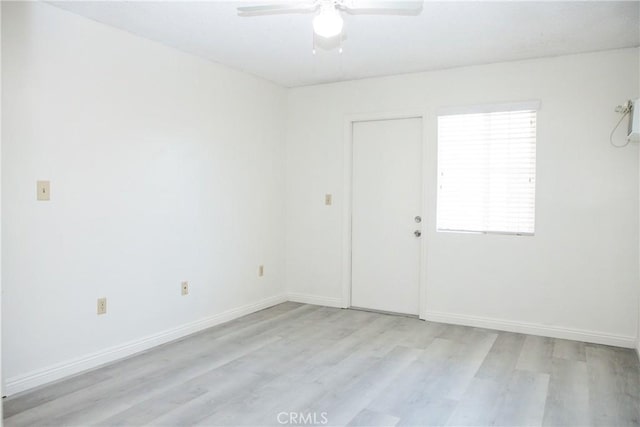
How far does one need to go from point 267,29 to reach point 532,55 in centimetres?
221

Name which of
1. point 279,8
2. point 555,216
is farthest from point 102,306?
point 555,216

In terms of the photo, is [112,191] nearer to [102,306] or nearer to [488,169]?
[102,306]

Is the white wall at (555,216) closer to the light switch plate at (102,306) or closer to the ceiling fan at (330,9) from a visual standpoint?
the ceiling fan at (330,9)

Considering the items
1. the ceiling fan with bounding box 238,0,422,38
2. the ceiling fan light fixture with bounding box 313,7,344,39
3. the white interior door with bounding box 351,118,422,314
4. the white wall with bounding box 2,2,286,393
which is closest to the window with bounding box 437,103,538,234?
the white interior door with bounding box 351,118,422,314

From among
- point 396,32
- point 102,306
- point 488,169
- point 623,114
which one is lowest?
point 102,306

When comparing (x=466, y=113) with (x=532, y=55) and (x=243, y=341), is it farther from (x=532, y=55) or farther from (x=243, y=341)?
(x=243, y=341)

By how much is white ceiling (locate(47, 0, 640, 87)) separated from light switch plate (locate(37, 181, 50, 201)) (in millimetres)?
1115

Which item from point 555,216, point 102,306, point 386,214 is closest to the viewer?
point 102,306

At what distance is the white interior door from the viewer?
4652 mm

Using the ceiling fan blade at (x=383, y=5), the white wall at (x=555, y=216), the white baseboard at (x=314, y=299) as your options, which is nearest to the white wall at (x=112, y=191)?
the white baseboard at (x=314, y=299)

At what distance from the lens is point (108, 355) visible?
334 centimetres

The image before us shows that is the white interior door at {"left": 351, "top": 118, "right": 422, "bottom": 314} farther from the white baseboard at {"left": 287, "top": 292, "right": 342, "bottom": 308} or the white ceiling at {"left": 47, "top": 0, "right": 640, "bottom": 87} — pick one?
the white ceiling at {"left": 47, "top": 0, "right": 640, "bottom": 87}

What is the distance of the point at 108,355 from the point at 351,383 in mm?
1711

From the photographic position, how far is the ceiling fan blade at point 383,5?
7.75 ft
